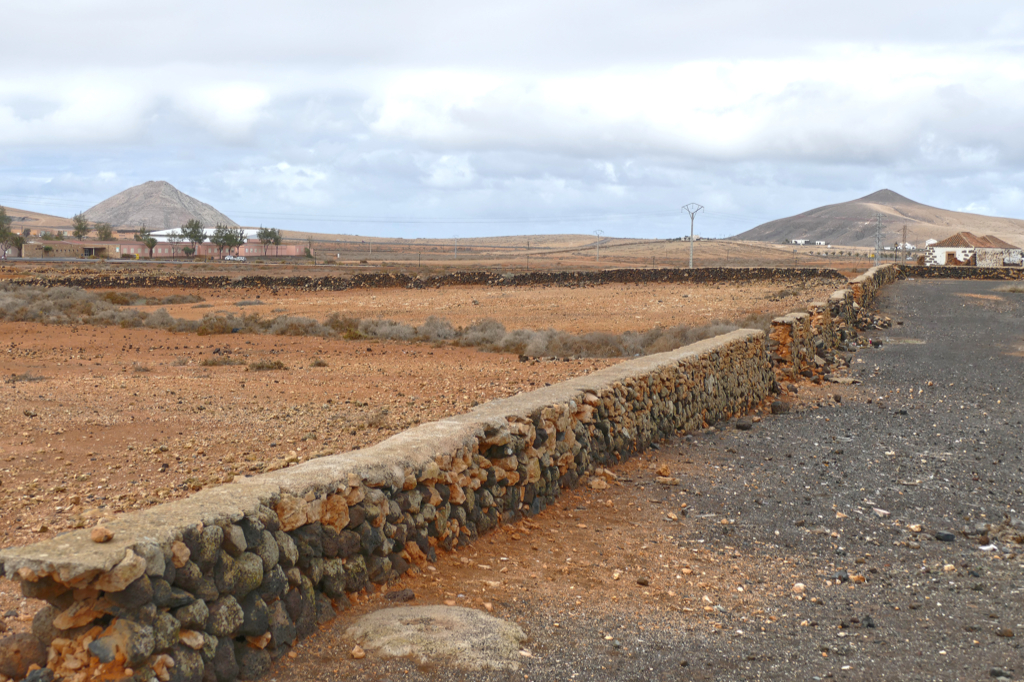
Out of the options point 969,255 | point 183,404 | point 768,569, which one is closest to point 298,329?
point 183,404

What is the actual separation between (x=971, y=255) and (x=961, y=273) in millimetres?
22733

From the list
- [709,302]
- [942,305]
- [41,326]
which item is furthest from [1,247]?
[942,305]

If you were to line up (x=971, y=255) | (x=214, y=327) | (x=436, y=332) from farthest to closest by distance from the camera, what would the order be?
(x=971, y=255)
(x=214, y=327)
(x=436, y=332)

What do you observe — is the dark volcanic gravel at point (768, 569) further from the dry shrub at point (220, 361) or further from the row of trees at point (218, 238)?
the row of trees at point (218, 238)

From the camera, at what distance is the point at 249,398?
11.3 m

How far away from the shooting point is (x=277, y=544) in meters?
→ 4.29

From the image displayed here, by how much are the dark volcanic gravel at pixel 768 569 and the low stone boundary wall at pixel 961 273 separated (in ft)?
159

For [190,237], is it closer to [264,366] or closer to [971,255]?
[971,255]

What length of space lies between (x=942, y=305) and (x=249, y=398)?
87.0ft

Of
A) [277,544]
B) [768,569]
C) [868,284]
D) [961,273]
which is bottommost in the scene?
[768,569]

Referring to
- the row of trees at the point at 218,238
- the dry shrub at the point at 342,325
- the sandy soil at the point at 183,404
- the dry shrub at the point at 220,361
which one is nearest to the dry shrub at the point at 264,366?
the sandy soil at the point at 183,404

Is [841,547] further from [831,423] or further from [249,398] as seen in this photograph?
[249,398]

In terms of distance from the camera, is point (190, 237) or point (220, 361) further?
point (190, 237)

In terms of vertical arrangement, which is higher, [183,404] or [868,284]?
[868,284]
